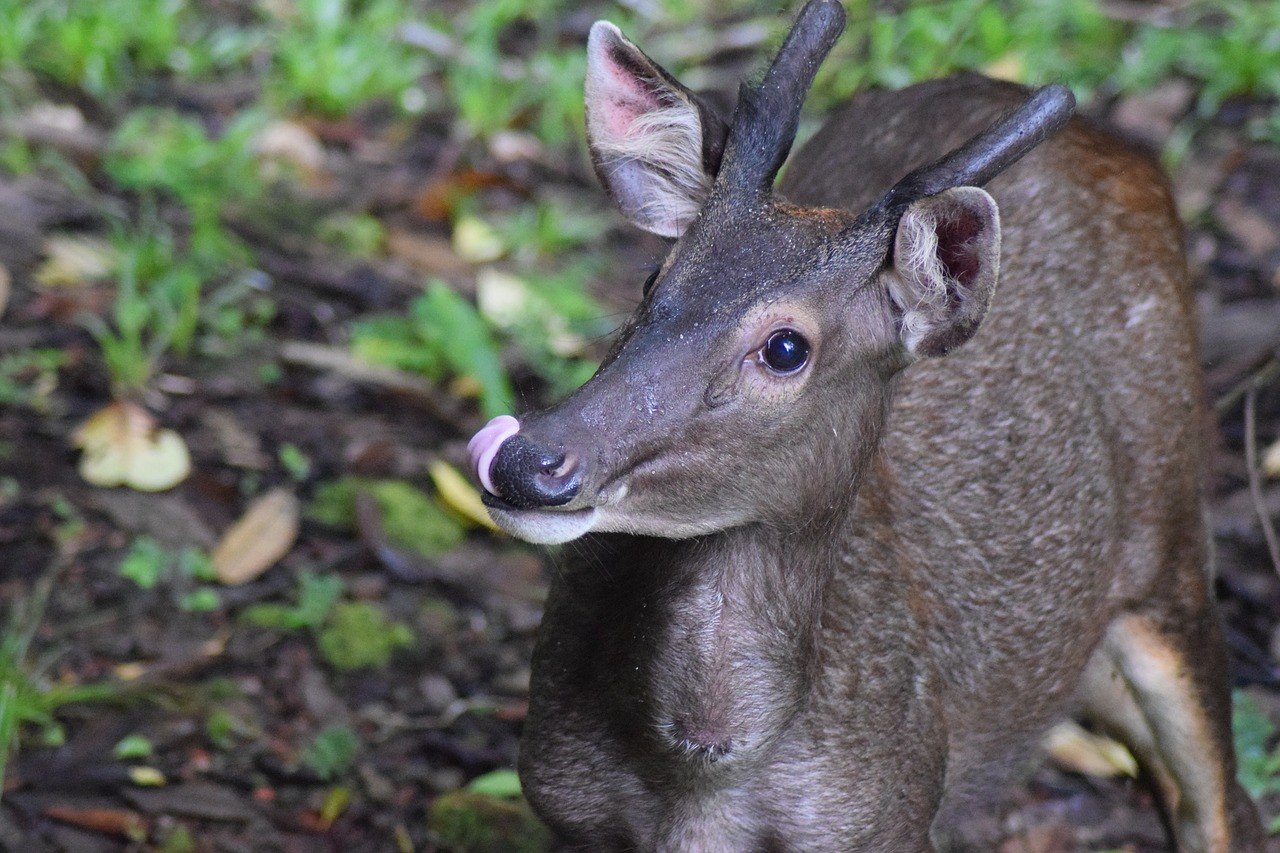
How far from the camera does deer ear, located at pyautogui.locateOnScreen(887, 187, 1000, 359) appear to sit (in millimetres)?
3719

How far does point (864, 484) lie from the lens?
15.0 feet

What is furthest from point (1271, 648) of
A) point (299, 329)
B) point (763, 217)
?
point (299, 329)

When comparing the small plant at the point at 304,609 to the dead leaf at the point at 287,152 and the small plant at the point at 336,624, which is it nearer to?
the small plant at the point at 336,624

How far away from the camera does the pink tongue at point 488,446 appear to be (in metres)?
3.47

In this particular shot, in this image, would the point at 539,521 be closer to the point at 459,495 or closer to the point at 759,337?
the point at 759,337

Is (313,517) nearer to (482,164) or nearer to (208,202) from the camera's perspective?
(208,202)

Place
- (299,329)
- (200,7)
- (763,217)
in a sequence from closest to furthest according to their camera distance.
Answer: (763,217), (299,329), (200,7)

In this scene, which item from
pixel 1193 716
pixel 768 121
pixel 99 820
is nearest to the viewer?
pixel 768 121

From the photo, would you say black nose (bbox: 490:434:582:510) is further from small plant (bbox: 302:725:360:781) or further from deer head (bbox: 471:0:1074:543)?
small plant (bbox: 302:725:360:781)

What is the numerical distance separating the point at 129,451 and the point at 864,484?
2.95 meters

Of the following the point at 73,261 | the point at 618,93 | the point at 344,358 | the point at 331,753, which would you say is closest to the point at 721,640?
the point at 618,93

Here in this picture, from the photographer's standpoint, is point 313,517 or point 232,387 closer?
point 313,517

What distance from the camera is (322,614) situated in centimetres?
586

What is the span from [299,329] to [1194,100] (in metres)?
4.54
